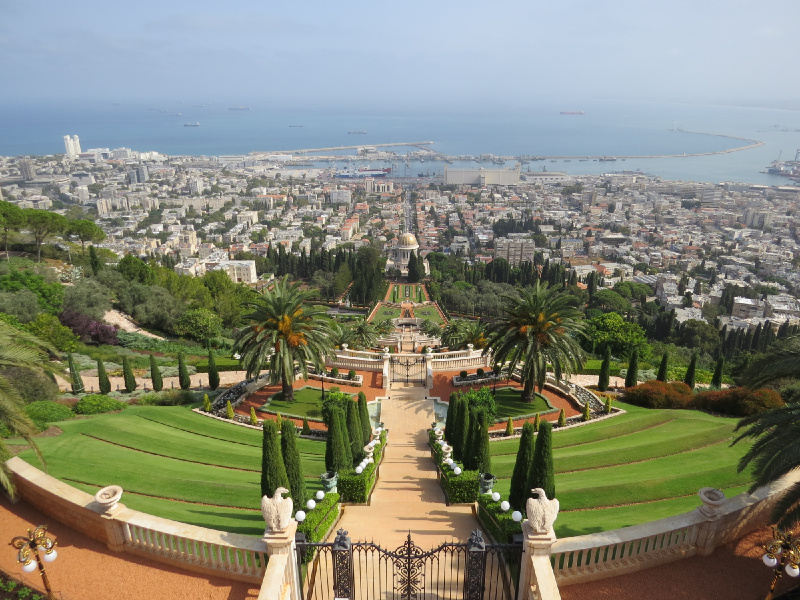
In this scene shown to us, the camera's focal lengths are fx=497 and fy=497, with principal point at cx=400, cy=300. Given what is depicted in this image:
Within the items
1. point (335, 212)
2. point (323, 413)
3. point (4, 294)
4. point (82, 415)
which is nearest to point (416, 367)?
point (323, 413)

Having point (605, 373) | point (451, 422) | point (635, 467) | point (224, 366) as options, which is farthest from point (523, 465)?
point (224, 366)

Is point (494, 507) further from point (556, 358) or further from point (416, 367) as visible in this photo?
point (416, 367)

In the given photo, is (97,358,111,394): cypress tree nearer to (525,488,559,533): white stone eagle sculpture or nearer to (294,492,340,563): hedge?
(294,492,340,563): hedge

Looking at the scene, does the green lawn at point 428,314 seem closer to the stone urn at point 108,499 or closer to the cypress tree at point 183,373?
the cypress tree at point 183,373

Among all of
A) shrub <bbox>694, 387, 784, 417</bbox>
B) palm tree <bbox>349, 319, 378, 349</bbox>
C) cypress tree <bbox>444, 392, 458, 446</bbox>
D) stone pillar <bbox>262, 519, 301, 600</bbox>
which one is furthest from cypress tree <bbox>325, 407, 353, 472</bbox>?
palm tree <bbox>349, 319, 378, 349</bbox>

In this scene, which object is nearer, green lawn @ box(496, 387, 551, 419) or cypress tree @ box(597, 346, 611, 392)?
green lawn @ box(496, 387, 551, 419)

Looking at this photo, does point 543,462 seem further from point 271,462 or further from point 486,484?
point 271,462
